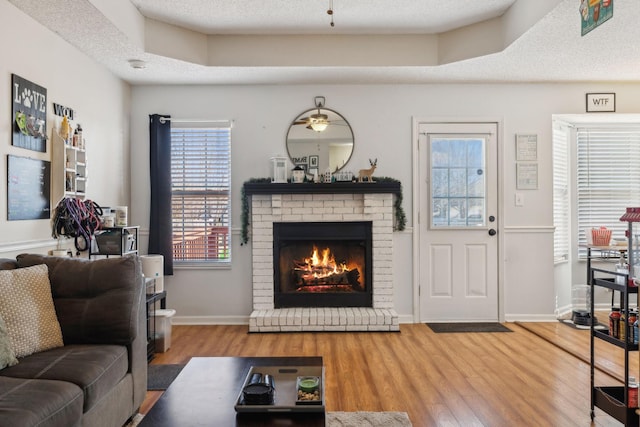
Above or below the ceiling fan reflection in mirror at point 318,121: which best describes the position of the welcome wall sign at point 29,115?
below

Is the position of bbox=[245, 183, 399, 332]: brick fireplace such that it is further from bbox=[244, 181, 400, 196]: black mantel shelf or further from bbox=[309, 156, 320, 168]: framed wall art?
bbox=[309, 156, 320, 168]: framed wall art

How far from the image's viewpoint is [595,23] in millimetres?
2268

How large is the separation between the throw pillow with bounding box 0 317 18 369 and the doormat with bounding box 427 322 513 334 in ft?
11.5

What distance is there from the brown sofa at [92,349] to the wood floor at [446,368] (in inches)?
19.3

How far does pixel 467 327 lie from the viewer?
4492 millimetres

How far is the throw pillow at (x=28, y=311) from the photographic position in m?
2.14

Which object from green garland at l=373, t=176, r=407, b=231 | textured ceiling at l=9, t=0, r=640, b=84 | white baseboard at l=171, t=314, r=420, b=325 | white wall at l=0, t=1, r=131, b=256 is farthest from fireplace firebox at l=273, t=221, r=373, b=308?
white wall at l=0, t=1, r=131, b=256

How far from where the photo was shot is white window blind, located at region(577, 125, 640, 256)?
5203 millimetres

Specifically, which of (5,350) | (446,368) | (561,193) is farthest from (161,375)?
(561,193)

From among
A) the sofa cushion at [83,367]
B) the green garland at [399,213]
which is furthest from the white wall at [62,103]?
the green garland at [399,213]

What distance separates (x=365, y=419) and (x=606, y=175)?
452cm

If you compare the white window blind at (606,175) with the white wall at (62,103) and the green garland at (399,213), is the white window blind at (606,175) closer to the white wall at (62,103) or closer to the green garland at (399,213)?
the green garland at (399,213)

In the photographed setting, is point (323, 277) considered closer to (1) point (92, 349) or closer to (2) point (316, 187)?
(2) point (316, 187)

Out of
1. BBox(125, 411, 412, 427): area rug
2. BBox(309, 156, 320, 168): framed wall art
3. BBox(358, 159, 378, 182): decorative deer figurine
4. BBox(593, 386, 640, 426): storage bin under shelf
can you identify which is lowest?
BBox(125, 411, 412, 427): area rug
